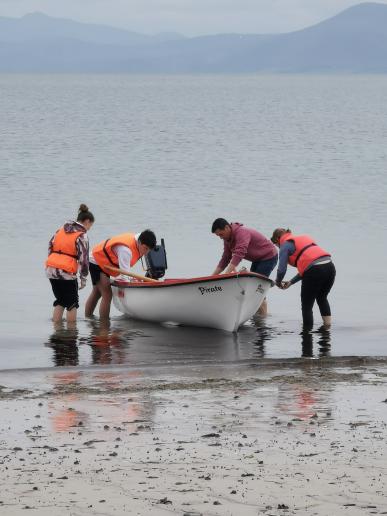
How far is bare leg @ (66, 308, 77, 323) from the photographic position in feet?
46.0

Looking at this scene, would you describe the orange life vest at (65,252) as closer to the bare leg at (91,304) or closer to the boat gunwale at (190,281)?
the boat gunwale at (190,281)

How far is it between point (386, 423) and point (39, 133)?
63414mm

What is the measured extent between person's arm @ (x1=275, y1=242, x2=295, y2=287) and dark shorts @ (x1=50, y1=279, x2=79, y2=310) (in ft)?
7.76

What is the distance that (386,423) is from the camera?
27.9 feet

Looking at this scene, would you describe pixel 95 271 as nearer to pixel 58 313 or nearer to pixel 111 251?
pixel 111 251

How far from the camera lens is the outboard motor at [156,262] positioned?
14859 millimetres

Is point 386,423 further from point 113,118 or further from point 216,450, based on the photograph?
point 113,118

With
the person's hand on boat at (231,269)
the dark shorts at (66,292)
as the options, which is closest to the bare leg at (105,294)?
the dark shorts at (66,292)

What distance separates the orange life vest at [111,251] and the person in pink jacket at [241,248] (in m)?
1.00

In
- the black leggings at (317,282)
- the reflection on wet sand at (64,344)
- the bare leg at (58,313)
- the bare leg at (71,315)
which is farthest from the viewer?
the bare leg at (58,313)

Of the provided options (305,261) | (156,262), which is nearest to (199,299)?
(156,262)

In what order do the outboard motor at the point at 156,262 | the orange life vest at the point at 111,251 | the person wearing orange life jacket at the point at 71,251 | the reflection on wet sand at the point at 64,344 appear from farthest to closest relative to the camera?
the outboard motor at the point at 156,262, the orange life vest at the point at 111,251, the person wearing orange life jacket at the point at 71,251, the reflection on wet sand at the point at 64,344

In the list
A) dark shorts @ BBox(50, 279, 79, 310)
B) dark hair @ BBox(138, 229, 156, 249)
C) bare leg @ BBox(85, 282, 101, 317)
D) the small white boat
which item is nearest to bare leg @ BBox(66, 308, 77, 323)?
dark shorts @ BBox(50, 279, 79, 310)

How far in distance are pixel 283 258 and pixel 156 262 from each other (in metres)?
2.30
